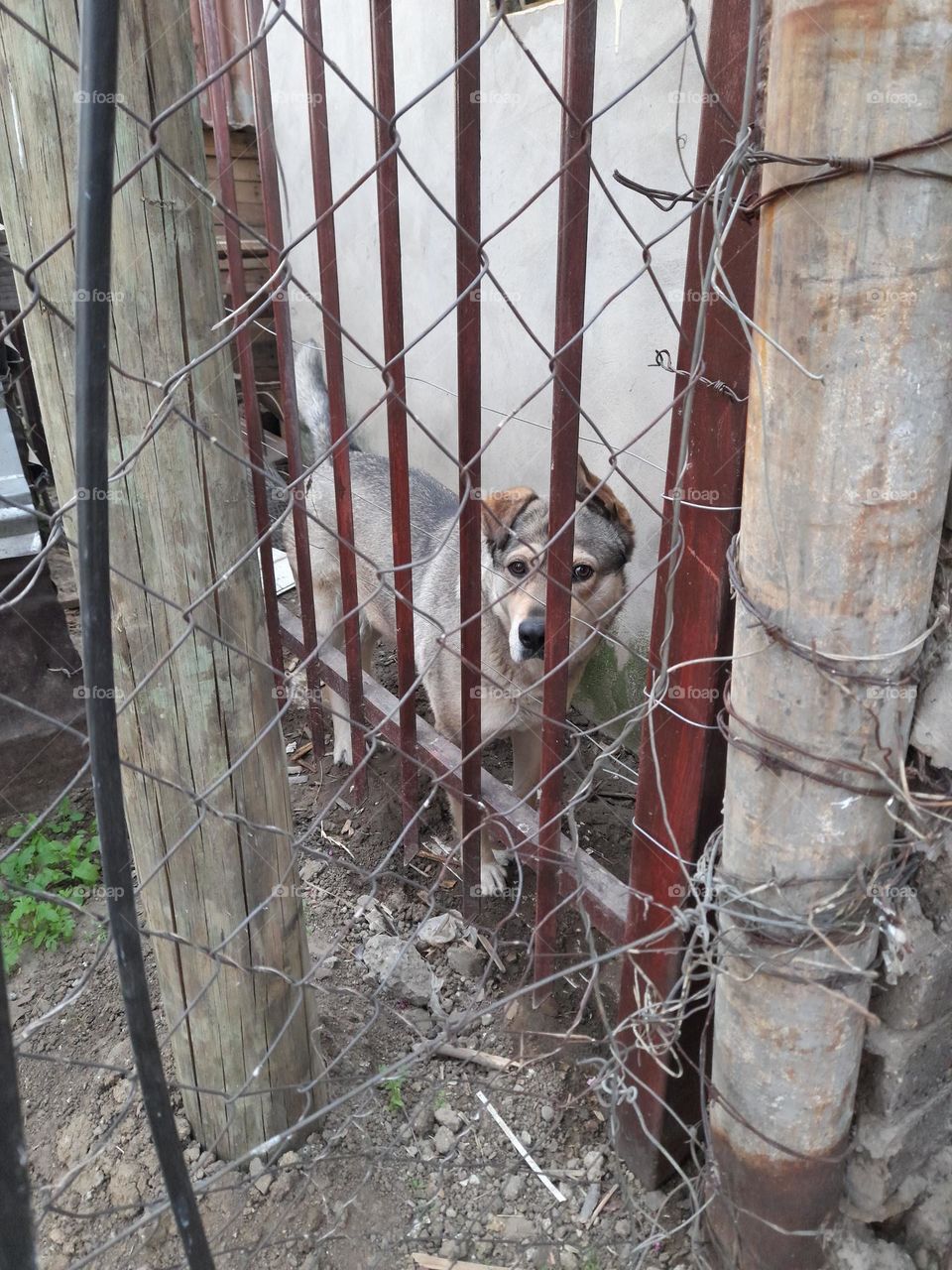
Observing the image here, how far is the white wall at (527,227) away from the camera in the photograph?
9.71 feet

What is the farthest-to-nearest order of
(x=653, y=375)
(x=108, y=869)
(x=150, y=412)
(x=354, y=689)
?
(x=653, y=375), (x=354, y=689), (x=150, y=412), (x=108, y=869)

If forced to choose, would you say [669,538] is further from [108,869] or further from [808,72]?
[108,869]

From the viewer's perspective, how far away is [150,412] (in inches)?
47.2

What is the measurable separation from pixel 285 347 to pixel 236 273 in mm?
217

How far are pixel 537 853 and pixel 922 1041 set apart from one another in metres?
0.76

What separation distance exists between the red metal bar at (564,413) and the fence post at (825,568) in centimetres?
40

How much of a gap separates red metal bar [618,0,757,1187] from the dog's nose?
1.10 metres

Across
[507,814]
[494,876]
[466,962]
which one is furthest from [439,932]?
[507,814]

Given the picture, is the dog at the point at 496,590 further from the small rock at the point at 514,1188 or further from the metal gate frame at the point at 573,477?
the small rock at the point at 514,1188

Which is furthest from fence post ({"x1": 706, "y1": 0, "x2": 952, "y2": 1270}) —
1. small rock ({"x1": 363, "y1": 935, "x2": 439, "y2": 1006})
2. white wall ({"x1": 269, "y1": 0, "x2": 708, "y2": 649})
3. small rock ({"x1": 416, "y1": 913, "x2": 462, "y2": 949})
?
white wall ({"x1": 269, "y1": 0, "x2": 708, "y2": 649})

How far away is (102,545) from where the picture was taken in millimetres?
741

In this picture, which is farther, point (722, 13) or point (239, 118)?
point (239, 118)

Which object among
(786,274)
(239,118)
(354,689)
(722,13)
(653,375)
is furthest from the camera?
(239,118)

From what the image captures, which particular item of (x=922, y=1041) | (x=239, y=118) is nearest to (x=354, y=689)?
(x=922, y=1041)
